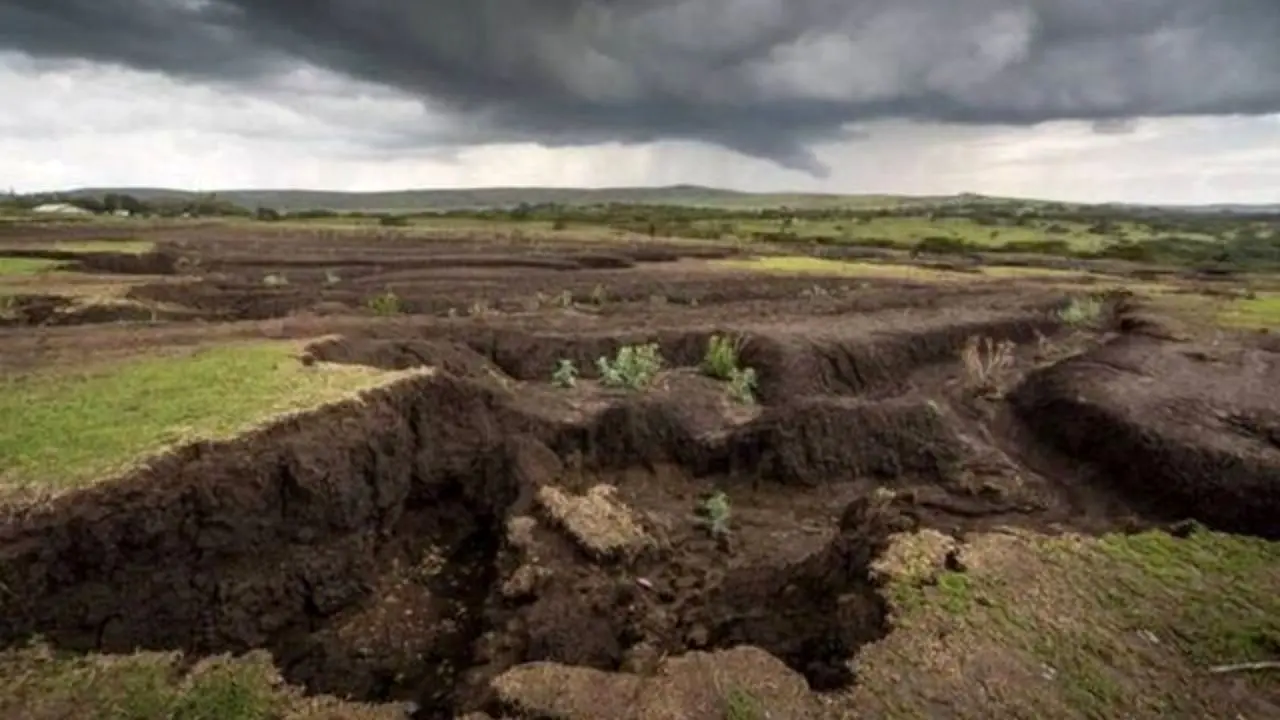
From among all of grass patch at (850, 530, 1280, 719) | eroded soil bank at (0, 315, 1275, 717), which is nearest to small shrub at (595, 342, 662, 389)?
eroded soil bank at (0, 315, 1275, 717)

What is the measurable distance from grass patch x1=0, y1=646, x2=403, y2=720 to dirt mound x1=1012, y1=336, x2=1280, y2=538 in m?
12.6

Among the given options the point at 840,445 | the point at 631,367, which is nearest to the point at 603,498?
the point at 840,445

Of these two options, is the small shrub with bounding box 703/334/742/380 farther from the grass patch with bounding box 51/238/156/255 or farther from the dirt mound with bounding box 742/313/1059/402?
the grass patch with bounding box 51/238/156/255

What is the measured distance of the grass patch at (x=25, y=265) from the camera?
3327 centimetres

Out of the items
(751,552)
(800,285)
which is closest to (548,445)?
(751,552)

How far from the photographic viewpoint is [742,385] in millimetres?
21500

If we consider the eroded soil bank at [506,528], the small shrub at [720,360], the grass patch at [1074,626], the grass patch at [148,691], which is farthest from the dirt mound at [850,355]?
the grass patch at [148,691]

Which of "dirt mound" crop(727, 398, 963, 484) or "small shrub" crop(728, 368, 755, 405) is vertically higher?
"small shrub" crop(728, 368, 755, 405)

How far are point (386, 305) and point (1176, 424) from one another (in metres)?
18.6

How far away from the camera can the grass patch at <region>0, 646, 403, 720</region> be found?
10.3 meters

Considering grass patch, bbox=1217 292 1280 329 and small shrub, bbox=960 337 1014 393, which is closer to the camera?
small shrub, bbox=960 337 1014 393

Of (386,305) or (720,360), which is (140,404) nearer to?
(720,360)

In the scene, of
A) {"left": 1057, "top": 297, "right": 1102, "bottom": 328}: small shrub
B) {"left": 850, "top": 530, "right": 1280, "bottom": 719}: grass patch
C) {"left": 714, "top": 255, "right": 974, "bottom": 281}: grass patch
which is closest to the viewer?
{"left": 850, "top": 530, "right": 1280, "bottom": 719}: grass patch

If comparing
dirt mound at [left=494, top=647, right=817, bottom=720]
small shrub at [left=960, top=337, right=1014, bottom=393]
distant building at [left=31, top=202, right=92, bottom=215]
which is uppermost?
small shrub at [left=960, top=337, right=1014, bottom=393]
